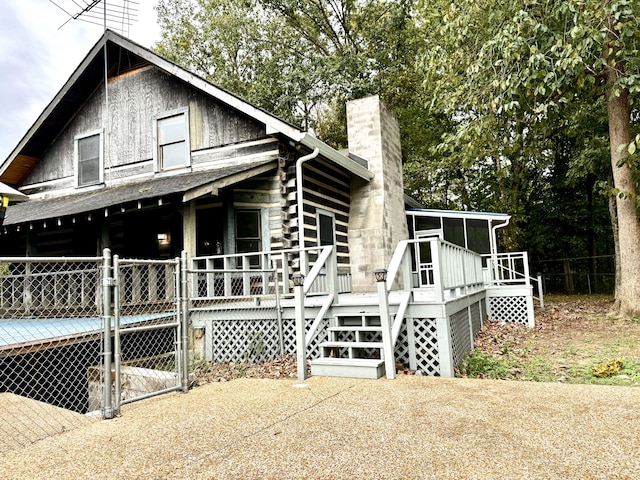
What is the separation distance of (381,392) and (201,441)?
6.54ft

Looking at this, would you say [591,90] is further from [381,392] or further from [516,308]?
[381,392]

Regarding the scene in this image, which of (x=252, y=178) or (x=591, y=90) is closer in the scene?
(x=252, y=178)

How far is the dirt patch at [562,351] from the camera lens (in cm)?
611

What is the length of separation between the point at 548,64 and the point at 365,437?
27.2ft

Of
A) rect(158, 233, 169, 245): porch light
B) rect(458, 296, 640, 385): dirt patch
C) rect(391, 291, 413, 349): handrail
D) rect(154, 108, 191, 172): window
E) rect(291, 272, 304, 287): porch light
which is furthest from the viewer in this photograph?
rect(154, 108, 191, 172): window

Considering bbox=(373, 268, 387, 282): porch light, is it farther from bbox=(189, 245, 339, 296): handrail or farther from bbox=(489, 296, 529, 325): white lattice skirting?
bbox=(489, 296, 529, 325): white lattice skirting

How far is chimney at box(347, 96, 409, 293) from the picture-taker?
11.5m

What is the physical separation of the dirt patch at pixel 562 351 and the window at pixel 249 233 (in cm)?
478

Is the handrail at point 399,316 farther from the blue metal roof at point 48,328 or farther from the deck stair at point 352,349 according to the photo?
the blue metal roof at point 48,328

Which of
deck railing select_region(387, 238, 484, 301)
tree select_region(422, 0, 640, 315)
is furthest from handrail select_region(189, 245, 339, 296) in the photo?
tree select_region(422, 0, 640, 315)

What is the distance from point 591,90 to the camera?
11.8 metres

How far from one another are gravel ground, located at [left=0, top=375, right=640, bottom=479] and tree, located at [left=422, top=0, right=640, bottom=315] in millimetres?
6136

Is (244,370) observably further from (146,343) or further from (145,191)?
(145,191)

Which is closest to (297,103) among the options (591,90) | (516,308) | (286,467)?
(591,90)
